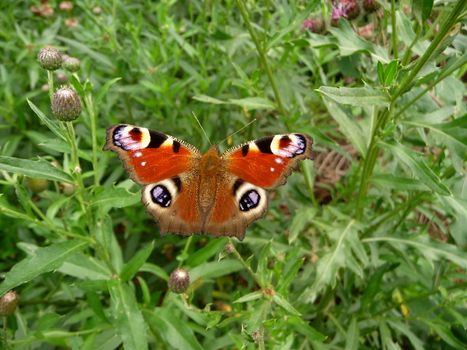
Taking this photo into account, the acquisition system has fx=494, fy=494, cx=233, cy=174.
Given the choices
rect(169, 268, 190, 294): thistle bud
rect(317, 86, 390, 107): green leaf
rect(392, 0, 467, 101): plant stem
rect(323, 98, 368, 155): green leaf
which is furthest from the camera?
rect(323, 98, 368, 155): green leaf

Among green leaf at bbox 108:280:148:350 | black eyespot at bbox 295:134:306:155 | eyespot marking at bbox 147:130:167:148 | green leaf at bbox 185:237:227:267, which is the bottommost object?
green leaf at bbox 185:237:227:267

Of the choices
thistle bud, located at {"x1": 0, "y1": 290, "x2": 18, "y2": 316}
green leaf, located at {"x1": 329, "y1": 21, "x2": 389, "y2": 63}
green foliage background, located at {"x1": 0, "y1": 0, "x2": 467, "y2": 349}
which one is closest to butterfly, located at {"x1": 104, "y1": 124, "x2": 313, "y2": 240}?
green foliage background, located at {"x1": 0, "y1": 0, "x2": 467, "y2": 349}

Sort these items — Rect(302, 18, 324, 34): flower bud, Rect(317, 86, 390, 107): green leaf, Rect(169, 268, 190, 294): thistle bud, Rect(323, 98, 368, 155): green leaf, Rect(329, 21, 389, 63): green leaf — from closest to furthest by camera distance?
Rect(317, 86, 390, 107): green leaf
Rect(169, 268, 190, 294): thistle bud
Rect(329, 21, 389, 63): green leaf
Rect(323, 98, 368, 155): green leaf
Rect(302, 18, 324, 34): flower bud

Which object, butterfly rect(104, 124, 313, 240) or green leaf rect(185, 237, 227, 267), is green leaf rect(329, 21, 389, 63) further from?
green leaf rect(185, 237, 227, 267)

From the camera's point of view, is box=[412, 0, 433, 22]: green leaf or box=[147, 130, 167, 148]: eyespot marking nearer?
box=[412, 0, 433, 22]: green leaf

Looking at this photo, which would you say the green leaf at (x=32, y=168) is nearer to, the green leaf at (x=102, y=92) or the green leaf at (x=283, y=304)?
the green leaf at (x=102, y=92)

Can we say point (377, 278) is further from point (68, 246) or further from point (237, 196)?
point (68, 246)

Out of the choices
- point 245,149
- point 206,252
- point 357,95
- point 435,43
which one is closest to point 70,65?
point 245,149

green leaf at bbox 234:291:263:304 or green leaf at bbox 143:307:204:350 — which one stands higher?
green leaf at bbox 234:291:263:304
